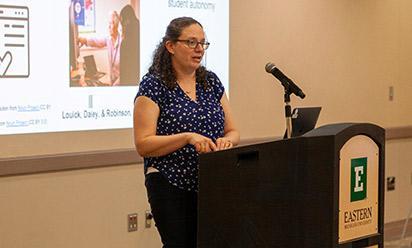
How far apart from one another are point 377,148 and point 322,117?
12.1 feet

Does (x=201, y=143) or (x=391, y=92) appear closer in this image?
(x=201, y=143)

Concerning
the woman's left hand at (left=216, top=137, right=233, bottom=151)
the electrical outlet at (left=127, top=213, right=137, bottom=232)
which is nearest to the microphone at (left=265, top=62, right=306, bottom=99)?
the woman's left hand at (left=216, top=137, right=233, bottom=151)

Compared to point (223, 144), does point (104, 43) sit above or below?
above

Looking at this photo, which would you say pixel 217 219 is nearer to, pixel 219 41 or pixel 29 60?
pixel 29 60

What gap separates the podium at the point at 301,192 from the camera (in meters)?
1.79

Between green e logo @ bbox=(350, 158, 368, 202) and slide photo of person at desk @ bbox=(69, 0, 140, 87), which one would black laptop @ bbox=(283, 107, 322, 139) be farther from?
slide photo of person at desk @ bbox=(69, 0, 140, 87)

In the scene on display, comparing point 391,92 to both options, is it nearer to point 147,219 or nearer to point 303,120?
point 147,219

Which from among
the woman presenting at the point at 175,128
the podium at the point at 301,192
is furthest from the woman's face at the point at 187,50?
the podium at the point at 301,192

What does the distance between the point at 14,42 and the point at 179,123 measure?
5.34ft

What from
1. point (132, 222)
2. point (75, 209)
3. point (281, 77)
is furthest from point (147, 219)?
point (281, 77)

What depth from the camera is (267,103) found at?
5.17 meters

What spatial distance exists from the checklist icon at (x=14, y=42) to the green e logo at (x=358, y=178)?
2.37 m

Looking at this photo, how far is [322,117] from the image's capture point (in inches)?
220

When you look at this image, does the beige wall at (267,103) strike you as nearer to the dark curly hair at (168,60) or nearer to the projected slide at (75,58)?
the projected slide at (75,58)
